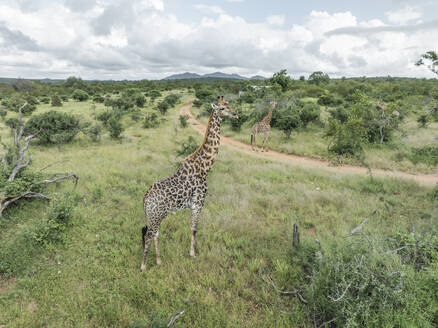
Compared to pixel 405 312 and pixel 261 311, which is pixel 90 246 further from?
pixel 405 312

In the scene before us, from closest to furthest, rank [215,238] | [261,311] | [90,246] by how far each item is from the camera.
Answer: [261,311]
[90,246]
[215,238]

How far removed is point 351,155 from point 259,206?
994 centimetres

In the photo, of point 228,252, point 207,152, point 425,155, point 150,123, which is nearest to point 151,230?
point 228,252

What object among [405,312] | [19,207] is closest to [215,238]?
[405,312]

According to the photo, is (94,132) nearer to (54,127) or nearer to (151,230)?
(54,127)

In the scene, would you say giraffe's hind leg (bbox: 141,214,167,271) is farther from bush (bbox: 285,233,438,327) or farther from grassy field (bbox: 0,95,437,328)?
bush (bbox: 285,233,438,327)

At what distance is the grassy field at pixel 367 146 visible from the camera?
13.5 m

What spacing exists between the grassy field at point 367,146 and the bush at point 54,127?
12.5 meters

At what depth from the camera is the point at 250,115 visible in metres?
26.6

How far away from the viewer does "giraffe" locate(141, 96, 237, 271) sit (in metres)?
5.16

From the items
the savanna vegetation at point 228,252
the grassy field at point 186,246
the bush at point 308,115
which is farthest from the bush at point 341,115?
the grassy field at point 186,246

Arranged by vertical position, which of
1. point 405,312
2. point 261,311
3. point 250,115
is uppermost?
point 250,115

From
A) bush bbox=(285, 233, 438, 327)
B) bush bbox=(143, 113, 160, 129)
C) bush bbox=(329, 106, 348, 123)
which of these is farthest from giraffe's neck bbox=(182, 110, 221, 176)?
bush bbox=(329, 106, 348, 123)

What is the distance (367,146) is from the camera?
54.3 ft
